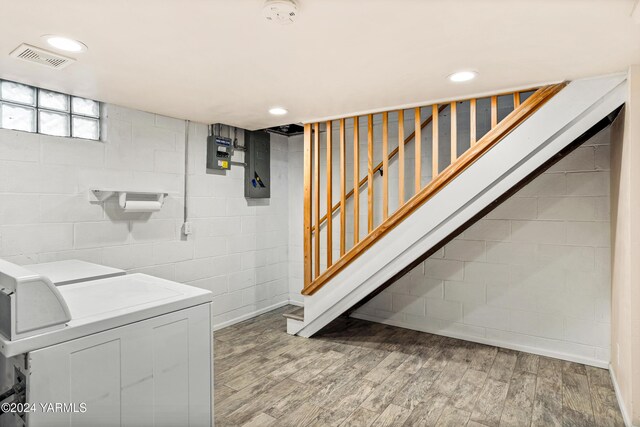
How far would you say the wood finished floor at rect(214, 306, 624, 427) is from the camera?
2.10 metres

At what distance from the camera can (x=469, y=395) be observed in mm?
2326

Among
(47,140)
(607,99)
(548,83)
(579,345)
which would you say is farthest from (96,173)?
(579,345)

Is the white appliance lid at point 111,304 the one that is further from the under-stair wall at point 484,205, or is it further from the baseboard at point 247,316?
the baseboard at point 247,316

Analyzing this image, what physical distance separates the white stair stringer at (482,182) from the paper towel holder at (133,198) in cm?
154

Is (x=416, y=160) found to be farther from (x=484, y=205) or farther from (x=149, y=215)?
(x=149, y=215)

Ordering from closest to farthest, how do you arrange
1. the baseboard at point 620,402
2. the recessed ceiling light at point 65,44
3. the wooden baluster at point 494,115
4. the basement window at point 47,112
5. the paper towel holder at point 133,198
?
1. the recessed ceiling light at point 65,44
2. the baseboard at point 620,402
3. the basement window at point 47,112
4. the wooden baluster at point 494,115
5. the paper towel holder at point 133,198

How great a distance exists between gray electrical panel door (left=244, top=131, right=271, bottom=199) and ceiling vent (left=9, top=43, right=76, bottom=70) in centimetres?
190

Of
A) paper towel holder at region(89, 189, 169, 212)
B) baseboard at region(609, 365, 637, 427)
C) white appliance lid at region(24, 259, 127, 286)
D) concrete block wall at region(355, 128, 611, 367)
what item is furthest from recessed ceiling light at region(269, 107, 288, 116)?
baseboard at region(609, 365, 637, 427)

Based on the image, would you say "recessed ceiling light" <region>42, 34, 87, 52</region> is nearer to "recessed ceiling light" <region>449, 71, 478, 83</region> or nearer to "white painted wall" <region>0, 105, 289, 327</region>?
"white painted wall" <region>0, 105, 289, 327</region>

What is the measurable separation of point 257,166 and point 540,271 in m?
2.81

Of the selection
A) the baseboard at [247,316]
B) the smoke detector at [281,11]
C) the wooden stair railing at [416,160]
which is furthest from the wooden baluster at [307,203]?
the smoke detector at [281,11]

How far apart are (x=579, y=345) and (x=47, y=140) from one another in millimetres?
4120

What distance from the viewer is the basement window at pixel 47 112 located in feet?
7.36

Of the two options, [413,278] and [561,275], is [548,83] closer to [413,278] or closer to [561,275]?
[561,275]
